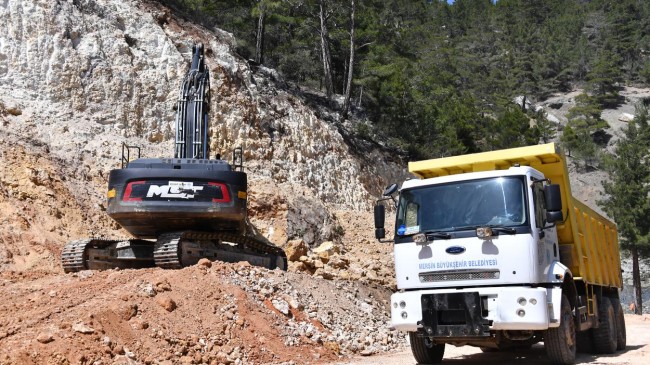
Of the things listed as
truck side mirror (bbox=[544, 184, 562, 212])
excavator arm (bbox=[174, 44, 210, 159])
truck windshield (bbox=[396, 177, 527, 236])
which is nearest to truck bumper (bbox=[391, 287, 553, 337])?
truck windshield (bbox=[396, 177, 527, 236])

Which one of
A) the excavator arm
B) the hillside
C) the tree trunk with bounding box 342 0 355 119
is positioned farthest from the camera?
the tree trunk with bounding box 342 0 355 119

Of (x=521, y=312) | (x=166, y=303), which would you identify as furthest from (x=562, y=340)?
(x=166, y=303)

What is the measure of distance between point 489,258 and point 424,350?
2.16 metres

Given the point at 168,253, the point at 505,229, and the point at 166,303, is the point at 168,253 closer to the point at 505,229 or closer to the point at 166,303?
the point at 166,303

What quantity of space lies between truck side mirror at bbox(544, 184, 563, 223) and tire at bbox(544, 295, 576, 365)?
4.14 feet

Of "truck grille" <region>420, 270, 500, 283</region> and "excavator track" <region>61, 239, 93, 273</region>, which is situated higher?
"truck grille" <region>420, 270, 500, 283</region>

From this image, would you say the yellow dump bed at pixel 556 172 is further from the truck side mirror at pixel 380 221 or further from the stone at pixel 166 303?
the stone at pixel 166 303

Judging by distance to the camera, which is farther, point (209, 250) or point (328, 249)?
point (328, 249)

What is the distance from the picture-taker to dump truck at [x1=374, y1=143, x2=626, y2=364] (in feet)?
28.7

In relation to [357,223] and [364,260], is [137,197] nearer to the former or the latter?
[364,260]

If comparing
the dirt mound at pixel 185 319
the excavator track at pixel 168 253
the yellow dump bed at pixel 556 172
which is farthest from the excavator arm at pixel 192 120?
the yellow dump bed at pixel 556 172

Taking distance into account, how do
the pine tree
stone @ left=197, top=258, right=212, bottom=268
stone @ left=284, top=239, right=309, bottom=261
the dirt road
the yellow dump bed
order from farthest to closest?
the pine tree
stone @ left=284, top=239, right=309, bottom=261
stone @ left=197, top=258, right=212, bottom=268
the dirt road
the yellow dump bed

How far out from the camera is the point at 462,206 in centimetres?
928

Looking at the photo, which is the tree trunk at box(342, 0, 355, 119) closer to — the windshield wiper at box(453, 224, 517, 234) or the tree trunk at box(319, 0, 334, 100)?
the tree trunk at box(319, 0, 334, 100)
